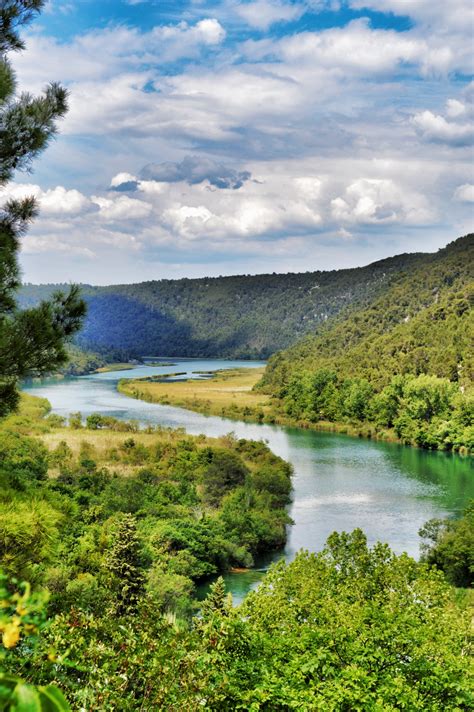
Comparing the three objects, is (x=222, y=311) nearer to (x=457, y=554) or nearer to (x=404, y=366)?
(x=404, y=366)

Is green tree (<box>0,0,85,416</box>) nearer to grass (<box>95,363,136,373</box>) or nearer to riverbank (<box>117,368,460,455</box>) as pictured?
riverbank (<box>117,368,460,455</box>)

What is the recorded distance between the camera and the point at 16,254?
779 centimetres

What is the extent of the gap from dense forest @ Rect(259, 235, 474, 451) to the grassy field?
2.88m

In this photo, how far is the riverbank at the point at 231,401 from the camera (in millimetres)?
54625

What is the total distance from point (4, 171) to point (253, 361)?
125941 mm

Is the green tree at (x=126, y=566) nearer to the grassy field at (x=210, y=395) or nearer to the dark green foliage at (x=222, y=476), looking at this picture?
the dark green foliage at (x=222, y=476)

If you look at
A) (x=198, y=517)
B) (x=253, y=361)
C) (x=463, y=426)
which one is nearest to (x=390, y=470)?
(x=463, y=426)

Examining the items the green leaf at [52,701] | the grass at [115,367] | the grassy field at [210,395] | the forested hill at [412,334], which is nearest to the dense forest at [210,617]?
the green leaf at [52,701]

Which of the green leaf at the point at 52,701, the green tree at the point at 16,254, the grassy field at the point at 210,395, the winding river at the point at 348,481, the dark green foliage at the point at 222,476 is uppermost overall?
the green tree at the point at 16,254

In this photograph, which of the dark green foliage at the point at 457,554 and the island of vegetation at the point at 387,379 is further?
the island of vegetation at the point at 387,379

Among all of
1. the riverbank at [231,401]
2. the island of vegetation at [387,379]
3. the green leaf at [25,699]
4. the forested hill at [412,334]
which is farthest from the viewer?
the forested hill at [412,334]

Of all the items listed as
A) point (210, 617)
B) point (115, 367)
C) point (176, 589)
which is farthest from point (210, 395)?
point (210, 617)

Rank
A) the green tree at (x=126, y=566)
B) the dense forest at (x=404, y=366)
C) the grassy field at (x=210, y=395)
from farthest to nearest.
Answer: the grassy field at (x=210, y=395) → the dense forest at (x=404, y=366) → the green tree at (x=126, y=566)

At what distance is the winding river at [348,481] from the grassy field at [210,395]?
291 cm
